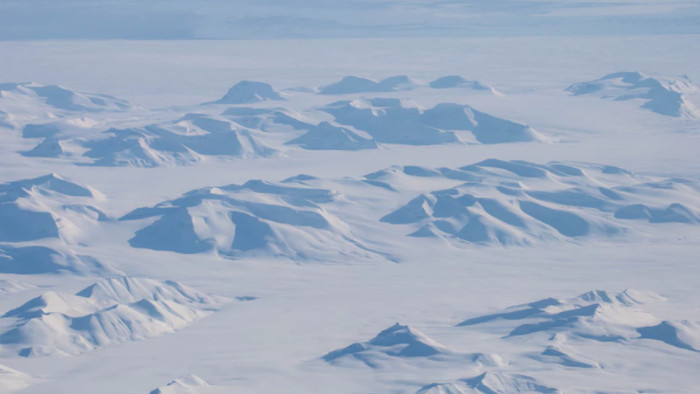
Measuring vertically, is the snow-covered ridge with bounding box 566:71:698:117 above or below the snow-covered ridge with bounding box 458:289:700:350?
below

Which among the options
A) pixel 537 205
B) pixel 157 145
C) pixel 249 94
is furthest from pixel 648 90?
pixel 537 205

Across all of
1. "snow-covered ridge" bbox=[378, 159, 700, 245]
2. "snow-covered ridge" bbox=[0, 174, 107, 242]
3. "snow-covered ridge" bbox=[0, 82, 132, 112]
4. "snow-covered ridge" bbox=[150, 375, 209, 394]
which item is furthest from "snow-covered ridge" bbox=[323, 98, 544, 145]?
"snow-covered ridge" bbox=[150, 375, 209, 394]

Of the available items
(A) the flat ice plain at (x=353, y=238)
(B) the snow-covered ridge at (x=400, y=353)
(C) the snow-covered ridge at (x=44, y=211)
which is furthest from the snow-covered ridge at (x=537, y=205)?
(B) the snow-covered ridge at (x=400, y=353)

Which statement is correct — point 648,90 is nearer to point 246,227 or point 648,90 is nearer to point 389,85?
point 389,85

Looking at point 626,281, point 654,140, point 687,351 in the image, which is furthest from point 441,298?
point 654,140

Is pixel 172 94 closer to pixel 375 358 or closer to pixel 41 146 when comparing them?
pixel 41 146

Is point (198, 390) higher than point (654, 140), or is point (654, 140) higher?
point (198, 390)

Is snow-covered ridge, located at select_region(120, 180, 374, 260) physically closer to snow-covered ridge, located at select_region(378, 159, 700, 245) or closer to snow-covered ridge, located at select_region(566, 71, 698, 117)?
snow-covered ridge, located at select_region(378, 159, 700, 245)
